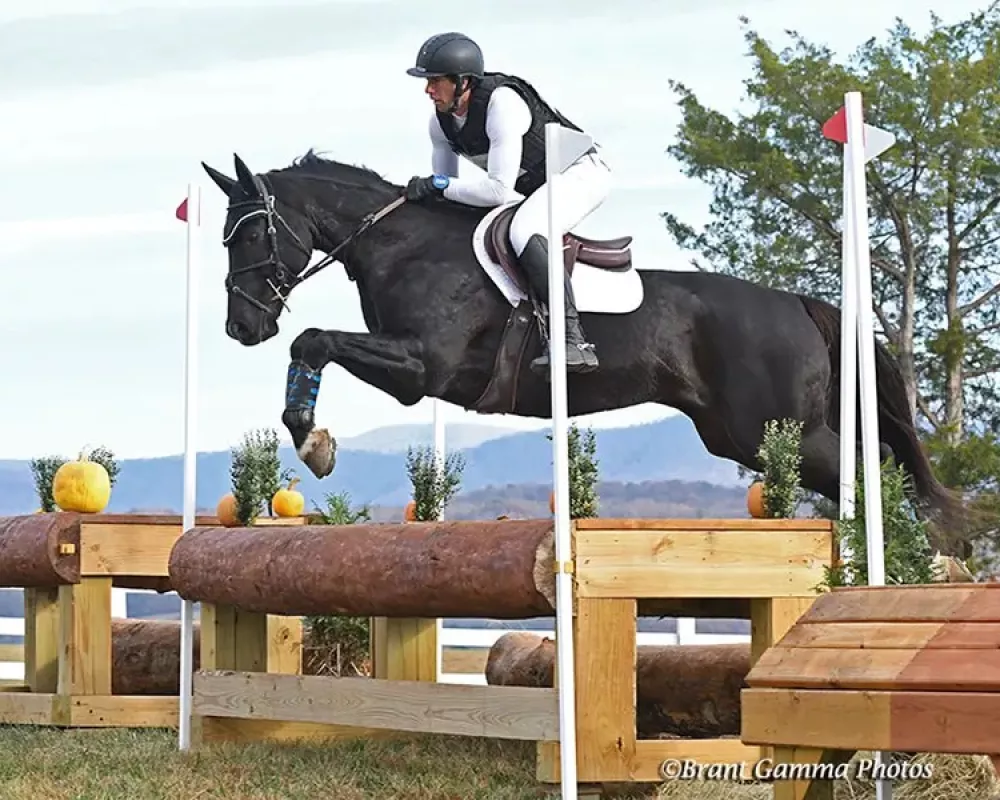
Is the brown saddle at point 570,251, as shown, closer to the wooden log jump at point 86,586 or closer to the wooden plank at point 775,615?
the wooden log jump at point 86,586

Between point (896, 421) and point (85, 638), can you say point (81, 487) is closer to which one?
point (85, 638)

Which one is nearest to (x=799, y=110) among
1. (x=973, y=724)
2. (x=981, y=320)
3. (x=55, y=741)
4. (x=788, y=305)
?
(x=981, y=320)

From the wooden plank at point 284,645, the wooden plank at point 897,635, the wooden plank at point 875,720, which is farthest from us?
the wooden plank at point 284,645

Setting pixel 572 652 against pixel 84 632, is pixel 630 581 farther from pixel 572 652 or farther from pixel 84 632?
pixel 84 632

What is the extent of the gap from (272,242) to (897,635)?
8.56 feet

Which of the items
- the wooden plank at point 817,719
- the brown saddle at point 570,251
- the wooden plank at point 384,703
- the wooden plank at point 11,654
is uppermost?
the brown saddle at point 570,251

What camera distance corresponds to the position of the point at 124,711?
5.17m

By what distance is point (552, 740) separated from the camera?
11.5ft

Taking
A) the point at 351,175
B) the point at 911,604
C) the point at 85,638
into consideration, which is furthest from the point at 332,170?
the point at 911,604

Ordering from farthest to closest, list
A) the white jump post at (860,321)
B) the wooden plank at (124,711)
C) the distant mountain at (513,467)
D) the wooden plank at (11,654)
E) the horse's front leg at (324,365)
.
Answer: the distant mountain at (513,467), the wooden plank at (11,654), the wooden plank at (124,711), the horse's front leg at (324,365), the white jump post at (860,321)

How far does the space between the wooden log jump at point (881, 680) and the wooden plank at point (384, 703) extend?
2.61ft

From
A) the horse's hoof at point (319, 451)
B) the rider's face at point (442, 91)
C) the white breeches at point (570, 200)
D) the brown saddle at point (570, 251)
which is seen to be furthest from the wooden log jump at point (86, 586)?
the rider's face at point (442, 91)

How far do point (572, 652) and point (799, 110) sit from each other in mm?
9542

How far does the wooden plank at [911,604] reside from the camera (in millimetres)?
2656
